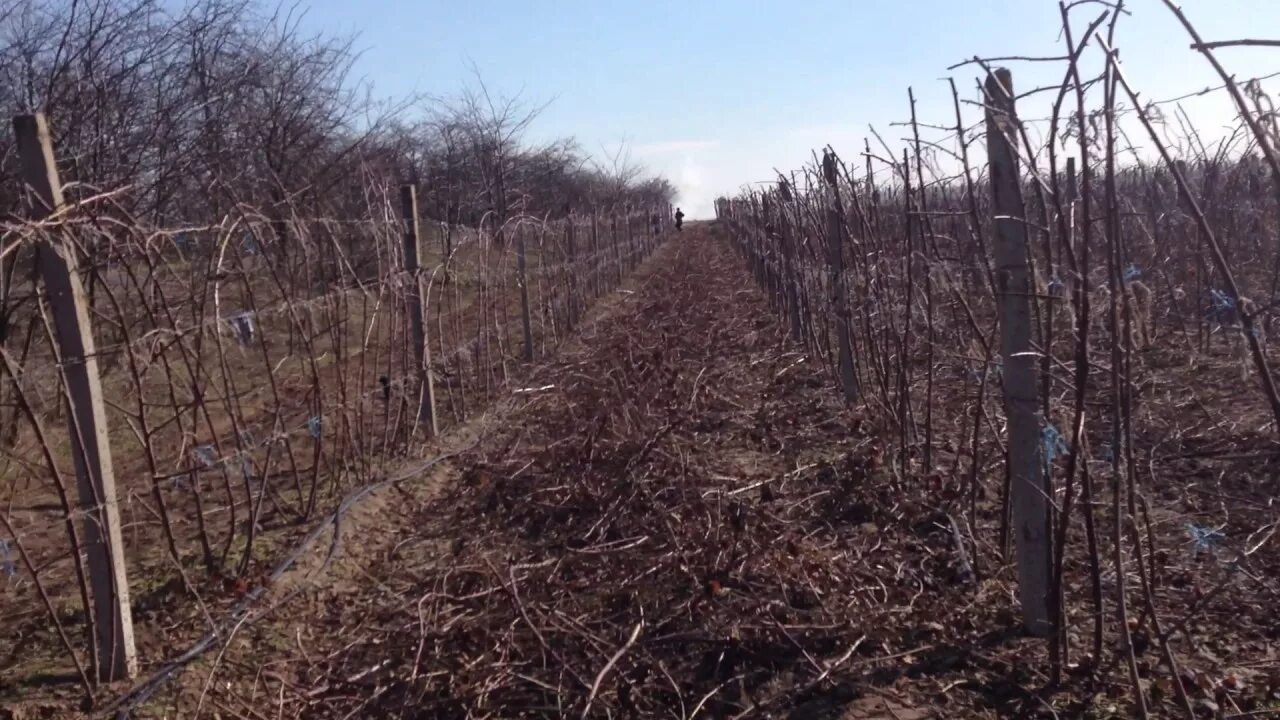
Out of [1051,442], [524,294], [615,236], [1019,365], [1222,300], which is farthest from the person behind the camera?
[615,236]

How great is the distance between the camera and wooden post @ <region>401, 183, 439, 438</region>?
6379mm

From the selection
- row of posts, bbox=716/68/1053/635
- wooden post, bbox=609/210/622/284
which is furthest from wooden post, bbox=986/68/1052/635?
wooden post, bbox=609/210/622/284

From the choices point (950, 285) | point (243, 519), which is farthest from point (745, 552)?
point (243, 519)

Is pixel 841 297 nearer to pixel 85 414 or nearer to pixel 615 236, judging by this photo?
pixel 85 414

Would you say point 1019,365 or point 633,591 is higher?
point 1019,365

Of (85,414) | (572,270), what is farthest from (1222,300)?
(572,270)

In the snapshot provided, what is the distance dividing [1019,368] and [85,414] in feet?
8.97

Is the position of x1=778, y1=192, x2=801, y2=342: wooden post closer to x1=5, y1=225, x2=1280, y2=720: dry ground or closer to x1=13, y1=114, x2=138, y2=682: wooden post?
x1=5, y1=225, x2=1280, y2=720: dry ground

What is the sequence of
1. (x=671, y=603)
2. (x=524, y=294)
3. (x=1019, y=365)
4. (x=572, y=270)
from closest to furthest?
1. (x=1019, y=365)
2. (x=671, y=603)
3. (x=524, y=294)
4. (x=572, y=270)

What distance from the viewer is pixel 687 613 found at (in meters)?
3.55

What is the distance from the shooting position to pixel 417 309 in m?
6.39

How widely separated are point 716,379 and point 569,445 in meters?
2.25

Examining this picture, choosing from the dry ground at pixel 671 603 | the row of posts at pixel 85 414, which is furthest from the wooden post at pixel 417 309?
the row of posts at pixel 85 414

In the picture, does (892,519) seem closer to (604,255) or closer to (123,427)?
(123,427)
